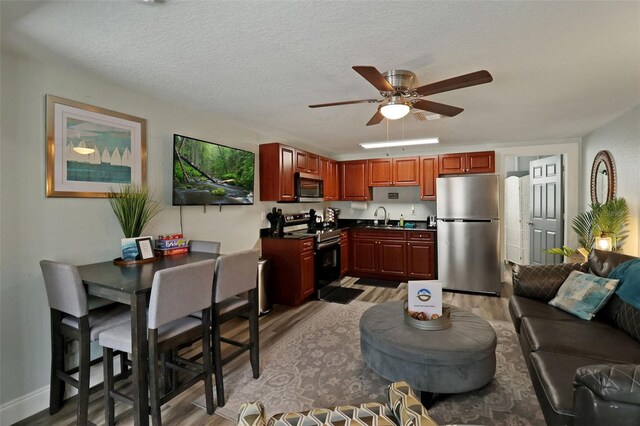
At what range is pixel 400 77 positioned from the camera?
2.28 m

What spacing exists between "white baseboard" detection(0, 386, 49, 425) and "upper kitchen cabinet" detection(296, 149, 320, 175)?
11.4 ft

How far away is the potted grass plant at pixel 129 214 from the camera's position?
2451mm

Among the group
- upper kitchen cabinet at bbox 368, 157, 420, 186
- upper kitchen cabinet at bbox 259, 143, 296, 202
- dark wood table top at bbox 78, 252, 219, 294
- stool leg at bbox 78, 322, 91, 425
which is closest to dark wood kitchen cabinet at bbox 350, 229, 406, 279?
upper kitchen cabinet at bbox 368, 157, 420, 186

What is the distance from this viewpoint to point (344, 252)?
550cm

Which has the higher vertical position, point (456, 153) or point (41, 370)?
point (456, 153)

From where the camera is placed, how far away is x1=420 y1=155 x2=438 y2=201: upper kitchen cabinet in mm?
5289

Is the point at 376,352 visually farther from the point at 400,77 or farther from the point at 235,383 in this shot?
the point at 400,77

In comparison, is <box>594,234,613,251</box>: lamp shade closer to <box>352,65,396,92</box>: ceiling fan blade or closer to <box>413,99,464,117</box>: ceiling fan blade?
<box>413,99,464,117</box>: ceiling fan blade

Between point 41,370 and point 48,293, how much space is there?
2.01ft

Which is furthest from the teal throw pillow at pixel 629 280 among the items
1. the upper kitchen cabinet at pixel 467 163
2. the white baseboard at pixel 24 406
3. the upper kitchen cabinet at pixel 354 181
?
the white baseboard at pixel 24 406

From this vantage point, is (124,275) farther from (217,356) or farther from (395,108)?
(395,108)

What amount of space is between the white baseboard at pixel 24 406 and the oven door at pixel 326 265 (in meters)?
2.99

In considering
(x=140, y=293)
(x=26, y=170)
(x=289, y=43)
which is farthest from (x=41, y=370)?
(x=289, y=43)

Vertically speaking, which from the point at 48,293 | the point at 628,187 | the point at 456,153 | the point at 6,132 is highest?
the point at 456,153
